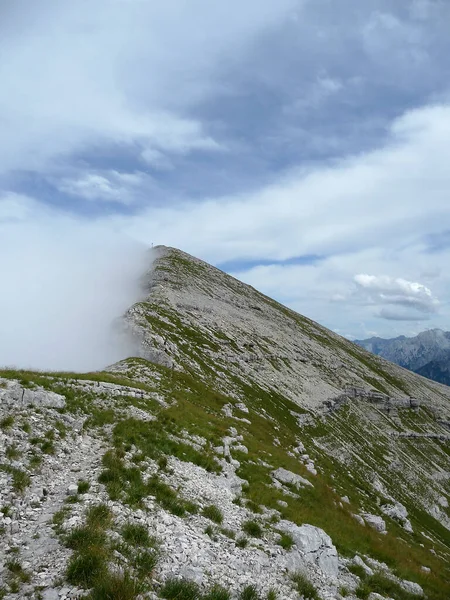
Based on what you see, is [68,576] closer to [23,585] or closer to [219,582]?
[23,585]

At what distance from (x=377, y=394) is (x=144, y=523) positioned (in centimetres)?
14045

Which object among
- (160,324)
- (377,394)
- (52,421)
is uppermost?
(160,324)

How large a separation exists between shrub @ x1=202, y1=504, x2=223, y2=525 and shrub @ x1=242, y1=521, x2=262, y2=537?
1.20 metres

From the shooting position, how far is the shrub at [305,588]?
1360cm

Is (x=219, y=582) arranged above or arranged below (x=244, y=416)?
above

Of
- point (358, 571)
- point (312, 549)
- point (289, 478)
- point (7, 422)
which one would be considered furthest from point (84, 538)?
point (289, 478)

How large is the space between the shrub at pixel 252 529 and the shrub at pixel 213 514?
1196 mm

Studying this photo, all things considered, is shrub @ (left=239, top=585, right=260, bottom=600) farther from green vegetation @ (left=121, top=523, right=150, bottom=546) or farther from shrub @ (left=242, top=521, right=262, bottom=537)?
shrub @ (left=242, top=521, right=262, bottom=537)

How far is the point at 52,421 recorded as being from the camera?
72.0 ft

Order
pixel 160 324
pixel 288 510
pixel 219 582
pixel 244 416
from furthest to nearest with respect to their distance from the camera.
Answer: pixel 160 324 < pixel 244 416 < pixel 288 510 < pixel 219 582

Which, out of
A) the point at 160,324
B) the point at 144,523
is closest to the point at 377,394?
the point at 160,324

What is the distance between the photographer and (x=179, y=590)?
35.9 ft

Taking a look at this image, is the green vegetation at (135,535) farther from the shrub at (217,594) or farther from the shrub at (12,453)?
the shrub at (12,453)

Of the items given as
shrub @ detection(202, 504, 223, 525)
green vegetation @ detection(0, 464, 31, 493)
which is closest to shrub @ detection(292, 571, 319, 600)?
shrub @ detection(202, 504, 223, 525)
